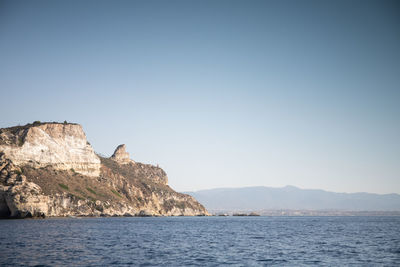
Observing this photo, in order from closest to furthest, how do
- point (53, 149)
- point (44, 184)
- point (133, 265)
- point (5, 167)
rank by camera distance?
point (133, 265) < point (5, 167) < point (44, 184) < point (53, 149)

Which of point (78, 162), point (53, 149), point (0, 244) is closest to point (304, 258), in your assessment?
point (0, 244)

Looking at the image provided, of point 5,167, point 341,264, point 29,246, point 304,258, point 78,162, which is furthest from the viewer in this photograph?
point 78,162

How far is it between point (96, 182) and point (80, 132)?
29.6m

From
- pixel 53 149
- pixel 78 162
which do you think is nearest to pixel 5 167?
pixel 53 149

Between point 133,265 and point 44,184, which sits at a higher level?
point 44,184

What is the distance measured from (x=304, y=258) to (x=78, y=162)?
164812 millimetres

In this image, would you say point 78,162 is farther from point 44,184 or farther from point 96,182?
point 44,184

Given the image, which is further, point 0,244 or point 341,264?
point 0,244

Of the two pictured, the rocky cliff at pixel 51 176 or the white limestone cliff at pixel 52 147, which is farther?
the white limestone cliff at pixel 52 147

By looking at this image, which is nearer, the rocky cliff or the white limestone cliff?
the rocky cliff

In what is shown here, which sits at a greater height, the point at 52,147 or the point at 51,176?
the point at 52,147

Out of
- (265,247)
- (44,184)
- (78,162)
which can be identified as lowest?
(265,247)

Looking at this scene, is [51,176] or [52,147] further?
[52,147]

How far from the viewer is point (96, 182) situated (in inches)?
7653
